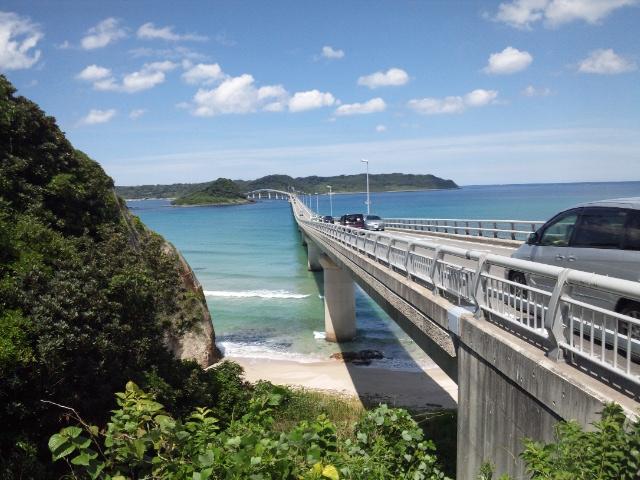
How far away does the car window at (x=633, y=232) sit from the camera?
18.6 feet

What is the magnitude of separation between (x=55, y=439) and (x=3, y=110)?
10.6 metres

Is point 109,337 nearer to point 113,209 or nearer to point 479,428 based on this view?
point 113,209

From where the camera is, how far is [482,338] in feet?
19.9

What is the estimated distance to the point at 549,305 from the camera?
15.8 ft

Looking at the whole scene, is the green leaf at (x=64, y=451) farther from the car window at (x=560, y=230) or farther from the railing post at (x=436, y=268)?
the railing post at (x=436, y=268)

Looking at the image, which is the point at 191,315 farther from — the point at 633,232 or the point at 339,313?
the point at 633,232

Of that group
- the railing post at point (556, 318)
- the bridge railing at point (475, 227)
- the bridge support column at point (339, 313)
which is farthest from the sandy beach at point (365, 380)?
the railing post at point (556, 318)

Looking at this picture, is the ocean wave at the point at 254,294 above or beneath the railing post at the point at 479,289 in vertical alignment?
beneath

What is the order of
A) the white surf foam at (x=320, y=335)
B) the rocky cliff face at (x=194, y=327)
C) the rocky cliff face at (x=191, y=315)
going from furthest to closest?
the white surf foam at (x=320, y=335) → the rocky cliff face at (x=194, y=327) → the rocky cliff face at (x=191, y=315)

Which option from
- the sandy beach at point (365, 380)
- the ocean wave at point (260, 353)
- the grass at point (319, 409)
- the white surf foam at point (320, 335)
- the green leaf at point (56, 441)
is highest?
the green leaf at point (56, 441)

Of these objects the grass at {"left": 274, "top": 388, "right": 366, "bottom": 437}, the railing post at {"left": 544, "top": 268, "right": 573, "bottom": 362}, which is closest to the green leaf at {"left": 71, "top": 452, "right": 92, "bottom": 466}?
the railing post at {"left": 544, "top": 268, "right": 573, "bottom": 362}

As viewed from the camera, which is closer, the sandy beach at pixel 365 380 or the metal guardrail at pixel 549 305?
the metal guardrail at pixel 549 305

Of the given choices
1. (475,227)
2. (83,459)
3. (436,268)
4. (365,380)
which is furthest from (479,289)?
(475,227)

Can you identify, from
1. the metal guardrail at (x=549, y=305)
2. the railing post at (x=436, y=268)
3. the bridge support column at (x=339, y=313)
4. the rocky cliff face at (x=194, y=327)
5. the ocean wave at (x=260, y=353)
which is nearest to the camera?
the metal guardrail at (x=549, y=305)
